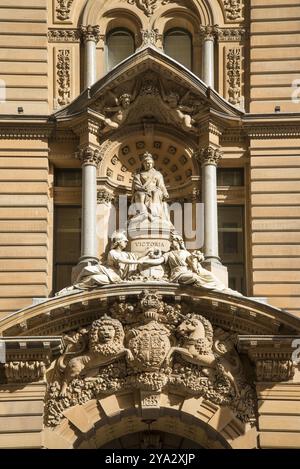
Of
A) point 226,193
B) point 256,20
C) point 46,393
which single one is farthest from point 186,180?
point 46,393

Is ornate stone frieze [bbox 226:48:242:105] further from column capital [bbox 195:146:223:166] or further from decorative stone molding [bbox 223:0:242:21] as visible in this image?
column capital [bbox 195:146:223:166]

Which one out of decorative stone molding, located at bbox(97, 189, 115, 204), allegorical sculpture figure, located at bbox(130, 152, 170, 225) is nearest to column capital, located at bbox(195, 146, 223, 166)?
allegorical sculpture figure, located at bbox(130, 152, 170, 225)

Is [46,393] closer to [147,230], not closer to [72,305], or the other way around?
[72,305]

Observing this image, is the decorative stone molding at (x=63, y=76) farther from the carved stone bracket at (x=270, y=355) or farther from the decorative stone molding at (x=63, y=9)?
the carved stone bracket at (x=270, y=355)

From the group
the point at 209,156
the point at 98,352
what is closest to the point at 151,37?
the point at 209,156

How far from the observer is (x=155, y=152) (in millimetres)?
25047

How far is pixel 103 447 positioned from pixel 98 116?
6.19 m

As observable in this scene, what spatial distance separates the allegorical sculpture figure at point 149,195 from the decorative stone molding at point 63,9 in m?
3.39

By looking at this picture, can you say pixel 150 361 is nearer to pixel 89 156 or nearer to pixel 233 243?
pixel 233 243

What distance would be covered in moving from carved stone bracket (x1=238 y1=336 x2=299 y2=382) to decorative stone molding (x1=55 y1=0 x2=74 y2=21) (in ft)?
24.9

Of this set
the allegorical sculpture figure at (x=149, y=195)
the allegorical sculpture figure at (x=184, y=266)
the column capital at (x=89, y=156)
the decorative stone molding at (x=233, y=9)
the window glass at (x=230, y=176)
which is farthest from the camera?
the decorative stone molding at (x=233, y=9)

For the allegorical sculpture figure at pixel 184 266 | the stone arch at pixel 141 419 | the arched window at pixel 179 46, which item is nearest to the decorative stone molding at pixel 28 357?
the stone arch at pixel 141 419

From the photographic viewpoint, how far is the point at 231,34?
25406 millimetres

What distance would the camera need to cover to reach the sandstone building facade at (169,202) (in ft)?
73.8
